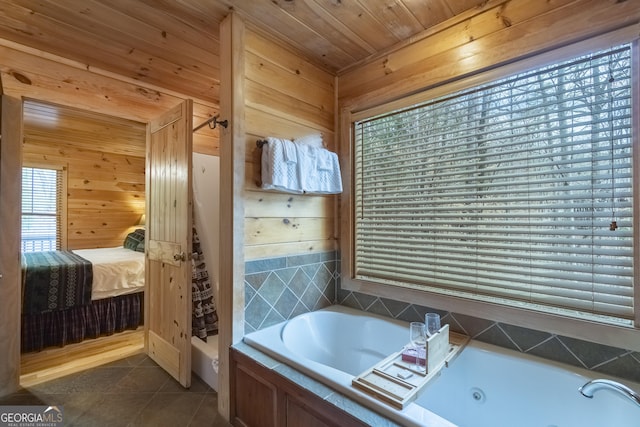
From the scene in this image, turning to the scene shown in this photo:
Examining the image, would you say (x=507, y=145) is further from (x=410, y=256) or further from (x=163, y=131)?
(x=163, y=131)

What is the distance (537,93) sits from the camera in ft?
5.07

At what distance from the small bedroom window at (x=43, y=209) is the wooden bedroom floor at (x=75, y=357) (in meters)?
2.96

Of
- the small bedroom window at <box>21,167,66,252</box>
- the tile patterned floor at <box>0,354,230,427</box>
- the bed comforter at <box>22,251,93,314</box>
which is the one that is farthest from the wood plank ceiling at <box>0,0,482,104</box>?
the small bedroom window at <box>21,167,66,252</box>

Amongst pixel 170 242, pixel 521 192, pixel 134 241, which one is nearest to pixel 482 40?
pixel 521 192

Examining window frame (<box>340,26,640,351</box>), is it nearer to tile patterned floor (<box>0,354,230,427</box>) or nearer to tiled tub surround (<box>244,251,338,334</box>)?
tiled tub surround (<box>244,251,338,334</box>)

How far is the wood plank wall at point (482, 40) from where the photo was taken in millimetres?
1374

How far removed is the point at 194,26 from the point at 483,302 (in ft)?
7.90

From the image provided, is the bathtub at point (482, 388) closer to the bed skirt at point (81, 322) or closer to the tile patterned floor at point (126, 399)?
the tile patterned floor at point (126, 399)

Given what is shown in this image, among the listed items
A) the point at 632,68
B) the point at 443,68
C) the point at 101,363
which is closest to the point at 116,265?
the point at 101,363

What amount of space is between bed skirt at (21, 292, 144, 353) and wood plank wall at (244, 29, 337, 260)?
2340 millimetres

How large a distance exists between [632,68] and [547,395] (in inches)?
58.8

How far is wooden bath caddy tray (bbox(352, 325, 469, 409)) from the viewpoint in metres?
1.16

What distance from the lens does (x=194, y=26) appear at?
190 cm

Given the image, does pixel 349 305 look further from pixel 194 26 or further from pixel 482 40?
pixel 194 26
